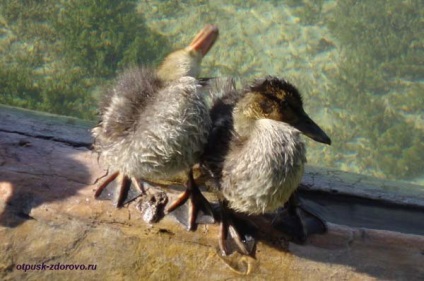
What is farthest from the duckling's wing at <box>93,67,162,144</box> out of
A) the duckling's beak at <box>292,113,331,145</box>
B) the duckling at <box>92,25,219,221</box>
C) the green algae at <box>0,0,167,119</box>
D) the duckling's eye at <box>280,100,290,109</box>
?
the green algae at <box>0,0,167,119</box>

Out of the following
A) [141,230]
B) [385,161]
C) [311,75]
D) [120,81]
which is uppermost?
[120,81]

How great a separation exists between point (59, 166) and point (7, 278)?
67 centimetres

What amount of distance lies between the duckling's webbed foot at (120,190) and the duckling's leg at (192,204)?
216 millimetres

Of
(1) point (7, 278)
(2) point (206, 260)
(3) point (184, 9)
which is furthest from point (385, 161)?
(1) point (7, 278)

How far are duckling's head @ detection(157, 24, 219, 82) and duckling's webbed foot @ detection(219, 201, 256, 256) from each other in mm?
802

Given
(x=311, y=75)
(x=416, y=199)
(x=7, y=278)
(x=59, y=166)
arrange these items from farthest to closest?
(x=311, y=75), (x=416, y=199), (x=59, y=166), (x=7, y=278)

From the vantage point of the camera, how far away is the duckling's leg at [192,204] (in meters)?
2.72

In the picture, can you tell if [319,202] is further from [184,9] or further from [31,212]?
[184,9]

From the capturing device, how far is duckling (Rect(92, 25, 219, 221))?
8.09 feet

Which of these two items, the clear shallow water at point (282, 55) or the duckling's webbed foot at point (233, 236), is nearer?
the duckling's webbed foot at point (233, 236)

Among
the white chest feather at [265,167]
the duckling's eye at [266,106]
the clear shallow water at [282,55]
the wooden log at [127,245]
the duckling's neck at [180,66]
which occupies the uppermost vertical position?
the duckling's eye at [266,106]

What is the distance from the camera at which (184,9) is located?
8.74 metres

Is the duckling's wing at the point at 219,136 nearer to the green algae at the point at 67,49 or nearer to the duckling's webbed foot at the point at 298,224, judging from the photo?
the duckling's webbed foot at the point at 298,224

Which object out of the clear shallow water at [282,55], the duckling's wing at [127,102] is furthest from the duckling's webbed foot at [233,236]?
the clear shallow water at [282,55]
